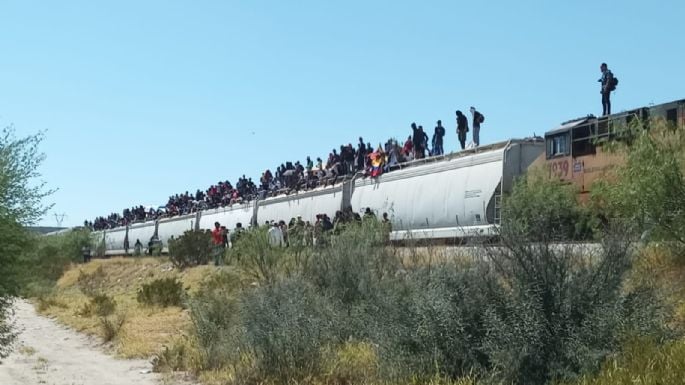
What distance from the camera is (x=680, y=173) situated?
48.6 feet

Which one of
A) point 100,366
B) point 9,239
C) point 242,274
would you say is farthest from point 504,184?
point 9,239

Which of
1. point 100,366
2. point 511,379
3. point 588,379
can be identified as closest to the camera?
point 588,379

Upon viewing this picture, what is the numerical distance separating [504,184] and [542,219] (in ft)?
48.1

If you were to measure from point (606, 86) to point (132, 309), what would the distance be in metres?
17.2

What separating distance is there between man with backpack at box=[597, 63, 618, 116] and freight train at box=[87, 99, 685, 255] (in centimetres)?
36

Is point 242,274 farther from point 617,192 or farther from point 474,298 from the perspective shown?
point 474,298

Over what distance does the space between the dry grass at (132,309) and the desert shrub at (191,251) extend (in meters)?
0.70

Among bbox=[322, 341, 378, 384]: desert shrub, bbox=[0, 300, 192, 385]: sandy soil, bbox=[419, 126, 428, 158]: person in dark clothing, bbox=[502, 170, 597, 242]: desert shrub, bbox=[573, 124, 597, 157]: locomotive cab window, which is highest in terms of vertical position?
bbox=[419, 126, 428, 158]: person in dark clothing

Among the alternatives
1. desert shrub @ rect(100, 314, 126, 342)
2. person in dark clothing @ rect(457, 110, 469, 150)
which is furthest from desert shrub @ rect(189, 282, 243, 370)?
person in dark clothing @ rect(457, 110, 469, 150)

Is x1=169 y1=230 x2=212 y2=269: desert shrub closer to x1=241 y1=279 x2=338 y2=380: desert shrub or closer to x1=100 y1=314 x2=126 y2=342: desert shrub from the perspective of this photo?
x1=100 y1=314 x2=126 y2=342: desert shrub

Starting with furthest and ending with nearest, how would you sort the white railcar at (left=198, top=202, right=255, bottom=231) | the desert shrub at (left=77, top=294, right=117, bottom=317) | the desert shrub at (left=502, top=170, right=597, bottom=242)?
the white railcar at (left=198, top=202, right=255, bottom=231), the desert shrub at (left=77, top=294, right=117, bottom=317), the desert shrub at (left=502, top=170, right=597, bottom=242)

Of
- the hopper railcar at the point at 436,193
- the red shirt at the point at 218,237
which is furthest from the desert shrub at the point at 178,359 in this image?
the red shirt at the point at 218,237

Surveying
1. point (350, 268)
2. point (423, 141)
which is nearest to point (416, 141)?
point (423, 141)

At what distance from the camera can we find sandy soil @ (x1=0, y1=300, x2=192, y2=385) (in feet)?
51.8
